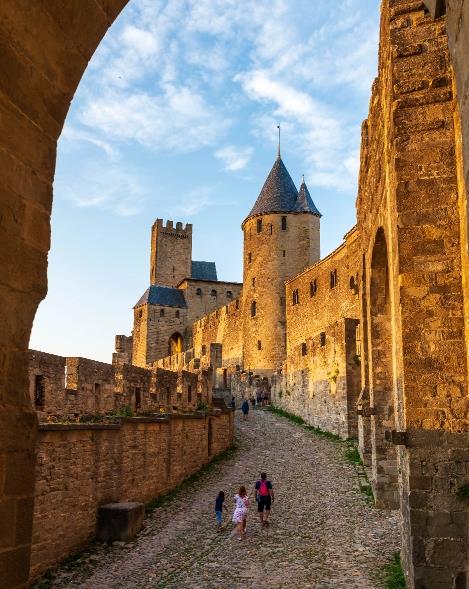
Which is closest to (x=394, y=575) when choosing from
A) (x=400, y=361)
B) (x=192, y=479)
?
(x=400, y=361)

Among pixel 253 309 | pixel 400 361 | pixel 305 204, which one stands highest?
pixel 305 204

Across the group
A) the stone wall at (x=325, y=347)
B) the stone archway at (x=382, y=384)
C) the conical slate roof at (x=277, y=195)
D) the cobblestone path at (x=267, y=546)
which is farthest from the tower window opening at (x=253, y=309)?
the stone archway at (x=382, y=384)

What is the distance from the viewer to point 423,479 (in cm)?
712

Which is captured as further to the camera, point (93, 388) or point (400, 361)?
point (93, 388)

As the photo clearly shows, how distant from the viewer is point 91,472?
37.4 feet

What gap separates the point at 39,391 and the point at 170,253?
6259cm

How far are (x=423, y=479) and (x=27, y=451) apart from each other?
5.64m

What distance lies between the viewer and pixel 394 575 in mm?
8320

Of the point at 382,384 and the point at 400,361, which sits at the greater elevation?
the point at 400,361

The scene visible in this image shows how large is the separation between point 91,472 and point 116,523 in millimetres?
1113

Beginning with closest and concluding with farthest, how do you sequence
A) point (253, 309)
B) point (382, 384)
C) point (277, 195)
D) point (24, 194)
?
point (24, 194) → point (382, 384) → point (253, 309) → point (277, 195)

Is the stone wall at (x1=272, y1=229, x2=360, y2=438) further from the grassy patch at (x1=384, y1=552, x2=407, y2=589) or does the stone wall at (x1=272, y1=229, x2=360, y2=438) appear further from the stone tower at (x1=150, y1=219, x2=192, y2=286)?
the stone tower at (x1=150, y1=219, x2=192, y2=286)

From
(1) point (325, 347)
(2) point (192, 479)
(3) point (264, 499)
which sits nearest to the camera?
(3) point (264, 499)

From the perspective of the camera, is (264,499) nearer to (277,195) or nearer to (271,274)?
(271,274)
